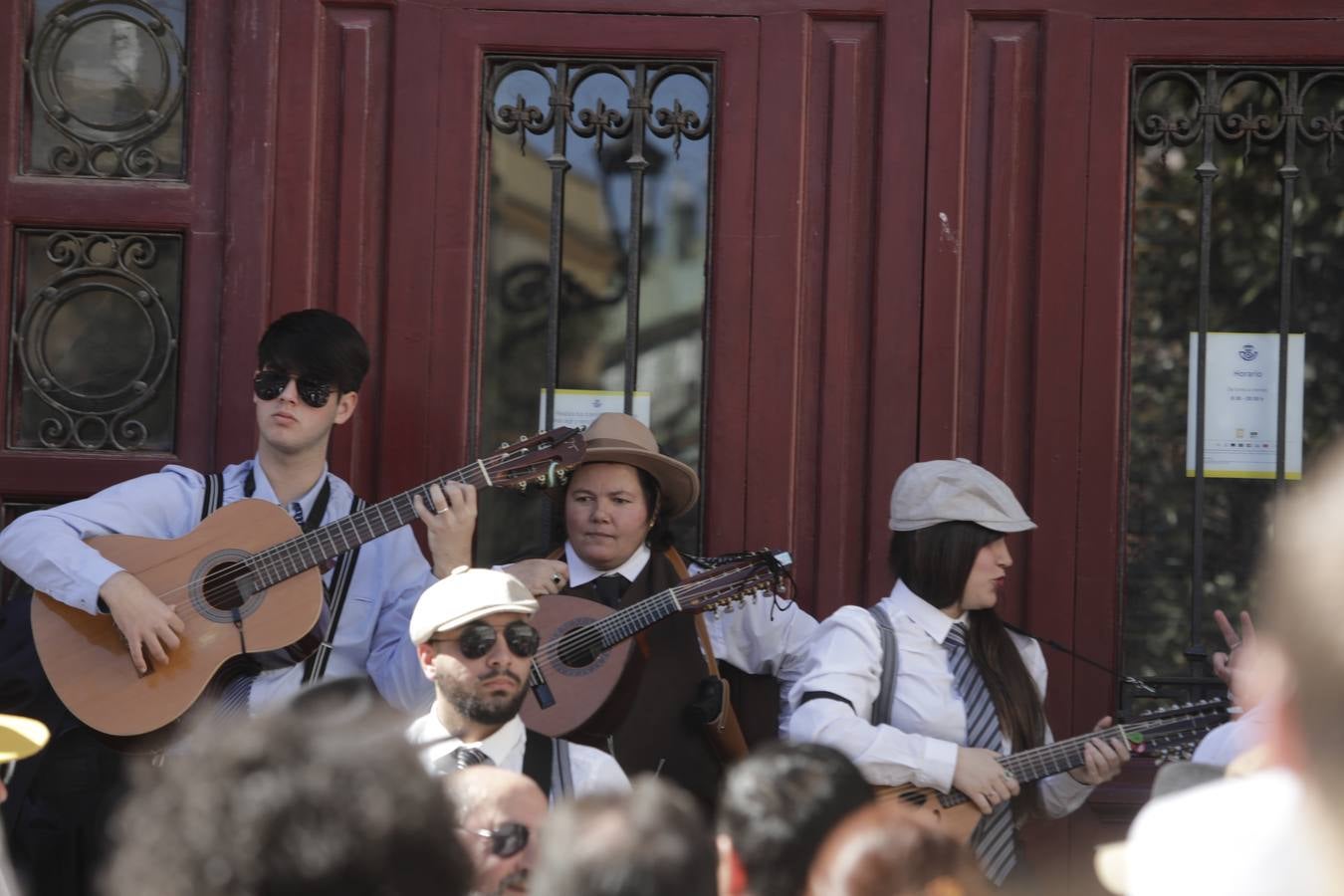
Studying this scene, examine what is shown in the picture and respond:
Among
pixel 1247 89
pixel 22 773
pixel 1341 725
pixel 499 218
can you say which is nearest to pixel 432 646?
pixel 22 773

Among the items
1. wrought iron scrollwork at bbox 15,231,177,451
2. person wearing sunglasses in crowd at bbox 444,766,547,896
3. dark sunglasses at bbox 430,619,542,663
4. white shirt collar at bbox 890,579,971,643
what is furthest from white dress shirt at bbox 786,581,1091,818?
wrought iron scrollwork at bbox 15,231,177,451

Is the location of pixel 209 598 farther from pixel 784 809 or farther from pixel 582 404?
pixel 784 809

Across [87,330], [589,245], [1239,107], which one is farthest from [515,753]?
[1239,107]

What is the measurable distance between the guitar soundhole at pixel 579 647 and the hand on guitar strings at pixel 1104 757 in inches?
46.0

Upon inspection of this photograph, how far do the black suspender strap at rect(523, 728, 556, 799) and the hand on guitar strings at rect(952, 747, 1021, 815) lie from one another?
946mm

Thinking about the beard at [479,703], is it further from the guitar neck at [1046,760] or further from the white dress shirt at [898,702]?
the guitar neck at [1046,760]

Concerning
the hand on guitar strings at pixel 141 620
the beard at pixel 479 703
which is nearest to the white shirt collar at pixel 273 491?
the hand on guitar strings at pixel 141 620

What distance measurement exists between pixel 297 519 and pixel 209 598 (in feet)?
1.00

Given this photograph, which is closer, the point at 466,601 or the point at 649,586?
the point at 466,601

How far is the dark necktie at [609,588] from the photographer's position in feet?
13.7

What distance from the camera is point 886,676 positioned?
396 cm

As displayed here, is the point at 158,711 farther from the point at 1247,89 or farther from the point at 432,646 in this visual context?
the point at 1247,89

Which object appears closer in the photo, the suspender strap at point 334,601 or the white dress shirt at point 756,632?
the suspender strap at point 334,601

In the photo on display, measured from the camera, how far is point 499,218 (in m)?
4.61
